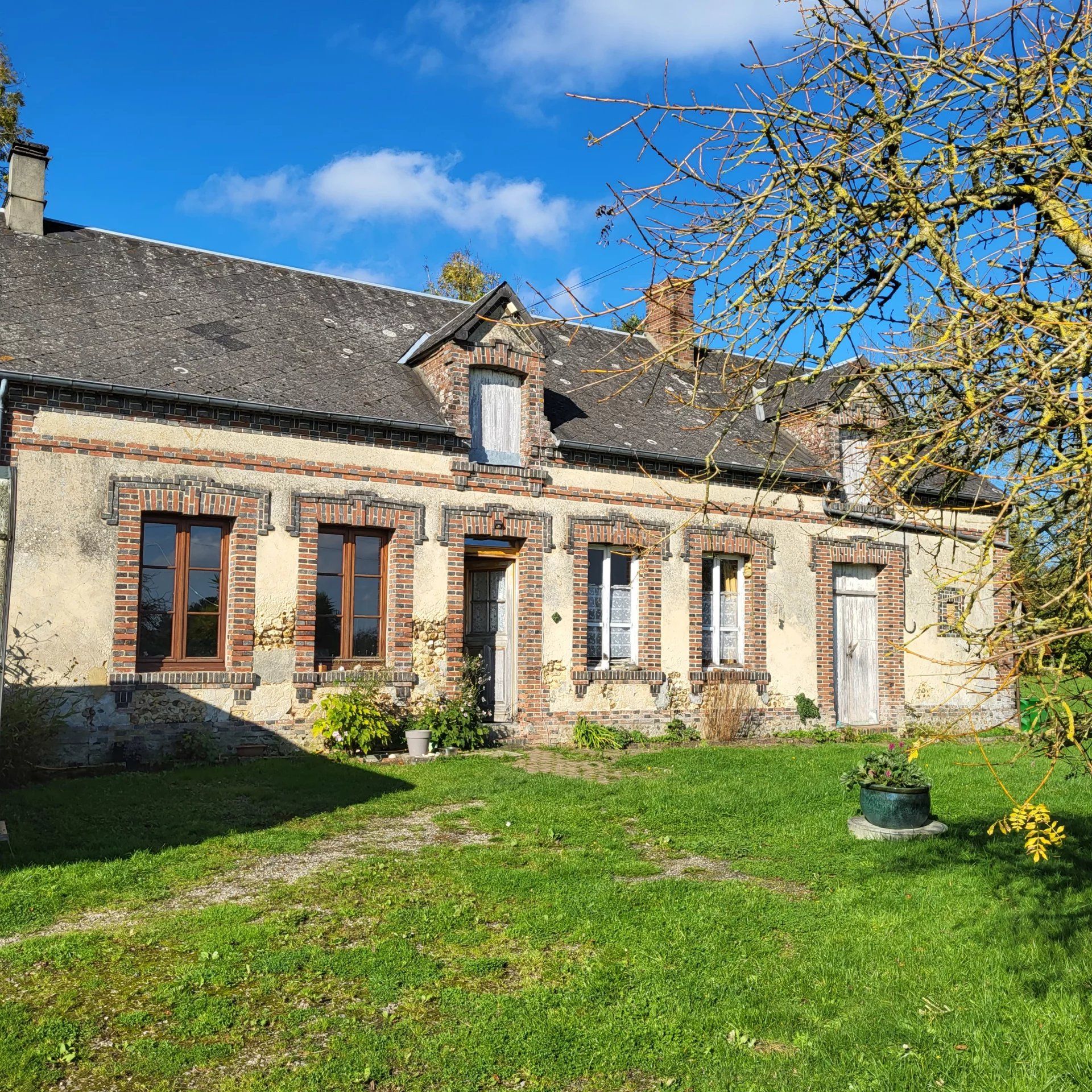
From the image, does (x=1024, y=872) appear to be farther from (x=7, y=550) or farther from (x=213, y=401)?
(x=213, y=401)

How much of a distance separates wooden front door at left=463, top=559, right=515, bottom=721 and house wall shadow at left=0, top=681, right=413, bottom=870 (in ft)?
9.15

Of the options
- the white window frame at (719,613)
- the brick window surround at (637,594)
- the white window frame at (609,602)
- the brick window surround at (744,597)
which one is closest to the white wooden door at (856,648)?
the brick window surround at (744,597)

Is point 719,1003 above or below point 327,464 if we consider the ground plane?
below

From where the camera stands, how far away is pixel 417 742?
12.2 m

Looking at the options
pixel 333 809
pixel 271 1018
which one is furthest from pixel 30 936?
pixel 333 809

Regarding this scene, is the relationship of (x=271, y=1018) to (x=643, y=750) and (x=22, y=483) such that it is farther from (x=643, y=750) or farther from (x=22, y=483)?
(x=643, y=750)

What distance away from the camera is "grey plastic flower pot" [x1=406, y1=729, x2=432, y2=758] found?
1216cm

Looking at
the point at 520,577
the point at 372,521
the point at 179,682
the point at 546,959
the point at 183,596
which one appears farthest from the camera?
the point at 520,577

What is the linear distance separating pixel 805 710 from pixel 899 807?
840cm

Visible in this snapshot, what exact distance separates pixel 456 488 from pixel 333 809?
5437 mm

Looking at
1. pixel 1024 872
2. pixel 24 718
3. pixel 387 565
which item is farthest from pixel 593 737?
pixel 1024 872

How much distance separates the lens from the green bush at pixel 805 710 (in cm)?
1598

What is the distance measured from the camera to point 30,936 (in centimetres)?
555

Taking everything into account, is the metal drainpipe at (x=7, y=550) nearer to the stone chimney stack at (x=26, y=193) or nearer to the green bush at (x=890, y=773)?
the green bush at (x=890, y=773)
